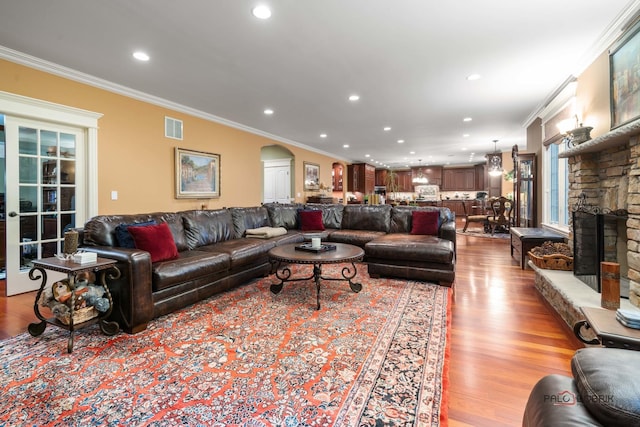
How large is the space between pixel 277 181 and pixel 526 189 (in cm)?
623

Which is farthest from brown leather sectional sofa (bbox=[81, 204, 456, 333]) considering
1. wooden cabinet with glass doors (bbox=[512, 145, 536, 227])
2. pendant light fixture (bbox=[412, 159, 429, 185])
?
pendant light fixture (bbox=[412, 159, 429, 185])

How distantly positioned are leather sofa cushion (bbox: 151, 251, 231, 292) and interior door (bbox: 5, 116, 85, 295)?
1.81 metres

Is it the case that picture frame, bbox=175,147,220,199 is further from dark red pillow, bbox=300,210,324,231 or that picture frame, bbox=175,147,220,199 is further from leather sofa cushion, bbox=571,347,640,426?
leather sofa cushion, bbox=571,347,640,426

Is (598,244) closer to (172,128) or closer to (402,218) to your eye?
(402,218)

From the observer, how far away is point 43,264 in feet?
7.47

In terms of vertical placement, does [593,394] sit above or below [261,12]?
below

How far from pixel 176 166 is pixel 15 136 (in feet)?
6.28

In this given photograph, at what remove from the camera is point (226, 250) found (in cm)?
345

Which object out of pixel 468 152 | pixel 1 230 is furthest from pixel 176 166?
pixel 468 152

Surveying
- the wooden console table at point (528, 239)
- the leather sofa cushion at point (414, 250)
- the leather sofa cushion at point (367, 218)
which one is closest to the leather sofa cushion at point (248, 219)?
the leather sofa cushion at point (367, 218)

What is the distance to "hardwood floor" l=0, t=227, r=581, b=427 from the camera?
1.60m

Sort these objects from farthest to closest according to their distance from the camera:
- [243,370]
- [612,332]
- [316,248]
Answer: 1. [316,248]
2. [243,370]
3. [612,332]

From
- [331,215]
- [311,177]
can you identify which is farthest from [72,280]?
[311,177]

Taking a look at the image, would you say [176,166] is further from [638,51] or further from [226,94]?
[638,51]
